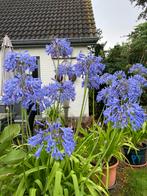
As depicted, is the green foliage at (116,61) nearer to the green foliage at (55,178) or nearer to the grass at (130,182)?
the grass at (130,182)

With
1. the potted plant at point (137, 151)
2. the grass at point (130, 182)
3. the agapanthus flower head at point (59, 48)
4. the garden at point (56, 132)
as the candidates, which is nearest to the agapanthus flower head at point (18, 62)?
the garden at point (56, 132)

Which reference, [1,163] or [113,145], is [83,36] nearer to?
[113,145]

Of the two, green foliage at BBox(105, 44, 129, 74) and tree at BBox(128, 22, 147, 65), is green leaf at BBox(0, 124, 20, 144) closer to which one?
green foliage at BBox(105, 44, 129, 74)

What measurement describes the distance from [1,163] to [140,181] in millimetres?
2623

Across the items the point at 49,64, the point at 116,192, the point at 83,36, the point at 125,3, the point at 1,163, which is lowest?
the point at 116,192

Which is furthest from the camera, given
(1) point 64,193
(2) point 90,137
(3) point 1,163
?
(2) point 90,137

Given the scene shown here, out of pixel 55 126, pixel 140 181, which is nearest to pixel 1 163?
pixel 55 126

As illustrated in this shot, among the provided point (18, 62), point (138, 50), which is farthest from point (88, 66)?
point (138, 50)

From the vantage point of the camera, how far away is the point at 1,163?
3.61 metres

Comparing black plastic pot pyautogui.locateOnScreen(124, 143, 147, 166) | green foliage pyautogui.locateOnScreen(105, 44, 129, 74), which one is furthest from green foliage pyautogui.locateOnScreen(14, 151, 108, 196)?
green foliage pyautogui.locateOnScreen(105, 44, 129, 74)

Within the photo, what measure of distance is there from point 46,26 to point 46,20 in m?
0.64

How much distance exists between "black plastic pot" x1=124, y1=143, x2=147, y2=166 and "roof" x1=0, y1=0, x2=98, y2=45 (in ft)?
14.9

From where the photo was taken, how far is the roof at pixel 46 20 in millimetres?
9891

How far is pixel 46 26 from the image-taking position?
1080cm
